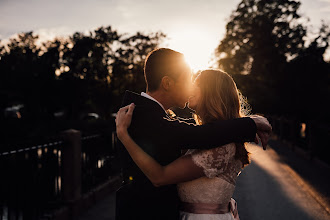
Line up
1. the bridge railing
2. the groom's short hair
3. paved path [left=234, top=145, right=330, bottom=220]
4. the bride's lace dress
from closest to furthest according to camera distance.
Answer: the bride's lace dress < the groom's short hair < the bridge railing < paved path [left=234, top=145, right=330, bottom=220]

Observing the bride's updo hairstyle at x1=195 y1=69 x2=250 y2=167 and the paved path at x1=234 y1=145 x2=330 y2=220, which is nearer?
the bride's updo hairstyle at x1=195 y1=69 x2=250 y2=167

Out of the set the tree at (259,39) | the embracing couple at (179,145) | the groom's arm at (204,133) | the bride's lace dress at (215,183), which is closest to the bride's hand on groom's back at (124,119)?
the embracing couple at (179,145)

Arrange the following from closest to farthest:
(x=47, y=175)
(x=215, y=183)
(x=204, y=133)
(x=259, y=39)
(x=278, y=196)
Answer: (x=204, y=133)
(x=215, y=183)
(x=47, y=175)
(x=278, y=196)
(x=259, y=39)

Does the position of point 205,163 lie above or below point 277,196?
above

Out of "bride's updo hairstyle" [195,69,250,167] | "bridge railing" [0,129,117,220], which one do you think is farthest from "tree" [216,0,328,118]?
"bride's updo hairstyle" [195,69,250,167]

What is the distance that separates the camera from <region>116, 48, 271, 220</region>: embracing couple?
7.30 ft

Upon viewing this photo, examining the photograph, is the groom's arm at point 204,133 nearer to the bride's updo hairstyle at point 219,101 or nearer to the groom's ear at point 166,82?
the bride's updo hairstyle at point 219,101

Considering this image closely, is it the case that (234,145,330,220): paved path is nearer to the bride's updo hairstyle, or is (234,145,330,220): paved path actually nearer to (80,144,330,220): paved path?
(80,144,330,220): paved path

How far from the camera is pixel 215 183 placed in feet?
A: 8.04

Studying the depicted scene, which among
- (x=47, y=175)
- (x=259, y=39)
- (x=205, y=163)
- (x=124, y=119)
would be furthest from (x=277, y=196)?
(x=259, y=39)

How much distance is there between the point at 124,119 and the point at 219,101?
0.72 meters

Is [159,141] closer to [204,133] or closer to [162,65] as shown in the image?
[204,133]

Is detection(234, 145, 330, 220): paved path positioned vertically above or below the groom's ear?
below

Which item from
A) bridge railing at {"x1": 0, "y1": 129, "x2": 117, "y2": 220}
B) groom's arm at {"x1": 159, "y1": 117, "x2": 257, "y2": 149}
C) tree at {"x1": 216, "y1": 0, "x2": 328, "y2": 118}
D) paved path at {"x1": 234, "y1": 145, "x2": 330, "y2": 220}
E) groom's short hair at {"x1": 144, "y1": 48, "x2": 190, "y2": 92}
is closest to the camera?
groom's arm at {"x1": 159, "y1": 117, "x2": 257, "y2": 149}
